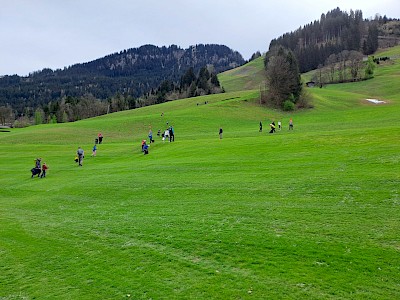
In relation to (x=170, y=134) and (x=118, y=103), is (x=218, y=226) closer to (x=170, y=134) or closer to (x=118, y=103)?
(x=170, y=134)

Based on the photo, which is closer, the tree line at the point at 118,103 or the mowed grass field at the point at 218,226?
the mowed grass field at the point at 218,226

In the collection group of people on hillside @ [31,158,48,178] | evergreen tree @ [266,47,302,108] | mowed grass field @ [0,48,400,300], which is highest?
evergreen tree @ [266,47,302,108]

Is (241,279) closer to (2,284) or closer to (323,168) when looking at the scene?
(2,284)

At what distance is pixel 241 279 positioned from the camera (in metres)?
11.2

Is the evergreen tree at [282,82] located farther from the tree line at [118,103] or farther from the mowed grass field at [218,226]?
the mowed grass field at [218,226]

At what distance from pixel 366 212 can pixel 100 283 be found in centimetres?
1185

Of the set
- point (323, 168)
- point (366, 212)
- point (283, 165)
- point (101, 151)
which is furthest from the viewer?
point (101, 151)

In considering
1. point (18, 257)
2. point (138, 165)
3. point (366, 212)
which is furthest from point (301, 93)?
point (18, 257)

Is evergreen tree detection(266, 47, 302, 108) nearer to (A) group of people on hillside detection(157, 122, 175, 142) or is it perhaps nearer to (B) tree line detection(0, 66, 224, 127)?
(A) group of people on hillside detection(157, 122, 175, 142)

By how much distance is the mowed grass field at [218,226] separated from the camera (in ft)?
37.0

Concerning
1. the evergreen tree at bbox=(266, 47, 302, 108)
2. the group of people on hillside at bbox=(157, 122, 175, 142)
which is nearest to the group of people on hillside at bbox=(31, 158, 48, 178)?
the group of people on hillside at bbox=(157, 122, 175, 142)

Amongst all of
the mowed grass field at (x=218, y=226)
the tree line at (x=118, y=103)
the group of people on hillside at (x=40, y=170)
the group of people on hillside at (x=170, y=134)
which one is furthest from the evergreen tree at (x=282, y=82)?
the group of people on hillside at (x=40, y=170)

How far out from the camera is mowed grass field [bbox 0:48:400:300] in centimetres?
1127

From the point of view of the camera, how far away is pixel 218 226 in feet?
52.0
